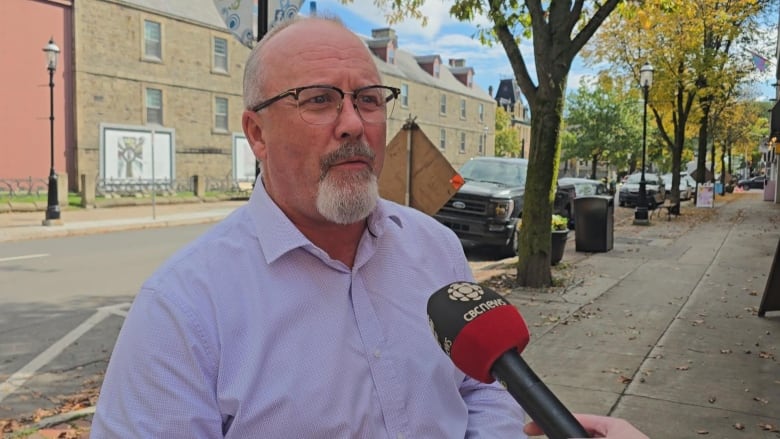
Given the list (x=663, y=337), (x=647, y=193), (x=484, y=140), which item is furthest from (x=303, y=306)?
(x=484, y=140)

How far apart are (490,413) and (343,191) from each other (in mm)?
818

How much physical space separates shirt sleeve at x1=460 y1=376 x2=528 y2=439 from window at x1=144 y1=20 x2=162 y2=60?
2865 cm

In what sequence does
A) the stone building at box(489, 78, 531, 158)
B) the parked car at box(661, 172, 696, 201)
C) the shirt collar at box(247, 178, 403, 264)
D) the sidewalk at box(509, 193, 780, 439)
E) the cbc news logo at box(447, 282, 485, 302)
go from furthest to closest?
the stone building at box(489, 78, 531, 158)
the parked car at box(661, 172, 696, 201)
the sidewalk at box(509, 193, 780, 439)
the shirt collar at box(247, 178, 403, 264)
the cbc news logo at box(447, 282, 485, 302)

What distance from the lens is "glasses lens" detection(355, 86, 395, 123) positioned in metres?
1.85

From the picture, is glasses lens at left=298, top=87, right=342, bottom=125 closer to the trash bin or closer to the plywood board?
the plywood board

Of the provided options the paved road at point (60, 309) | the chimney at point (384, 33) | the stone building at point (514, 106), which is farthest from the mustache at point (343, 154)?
the stone building at point (514, 106)

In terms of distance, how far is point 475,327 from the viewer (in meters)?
1.32

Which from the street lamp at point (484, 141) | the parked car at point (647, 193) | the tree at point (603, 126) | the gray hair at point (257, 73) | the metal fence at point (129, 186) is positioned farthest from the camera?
the tree at point (603, 126)

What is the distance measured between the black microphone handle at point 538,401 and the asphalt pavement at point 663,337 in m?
3.41

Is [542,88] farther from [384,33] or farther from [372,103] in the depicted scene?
[384,33]

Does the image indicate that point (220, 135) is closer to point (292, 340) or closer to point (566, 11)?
point (566, 11)

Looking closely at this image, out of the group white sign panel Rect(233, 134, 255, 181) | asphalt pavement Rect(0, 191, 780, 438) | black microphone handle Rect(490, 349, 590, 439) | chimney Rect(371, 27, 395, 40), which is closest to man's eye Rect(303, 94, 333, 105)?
black microphone handle Rect(490, 349, 590, 439)

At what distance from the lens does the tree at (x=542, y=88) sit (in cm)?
838

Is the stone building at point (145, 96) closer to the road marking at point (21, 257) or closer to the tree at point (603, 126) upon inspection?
the road marking at point (21, 257)
